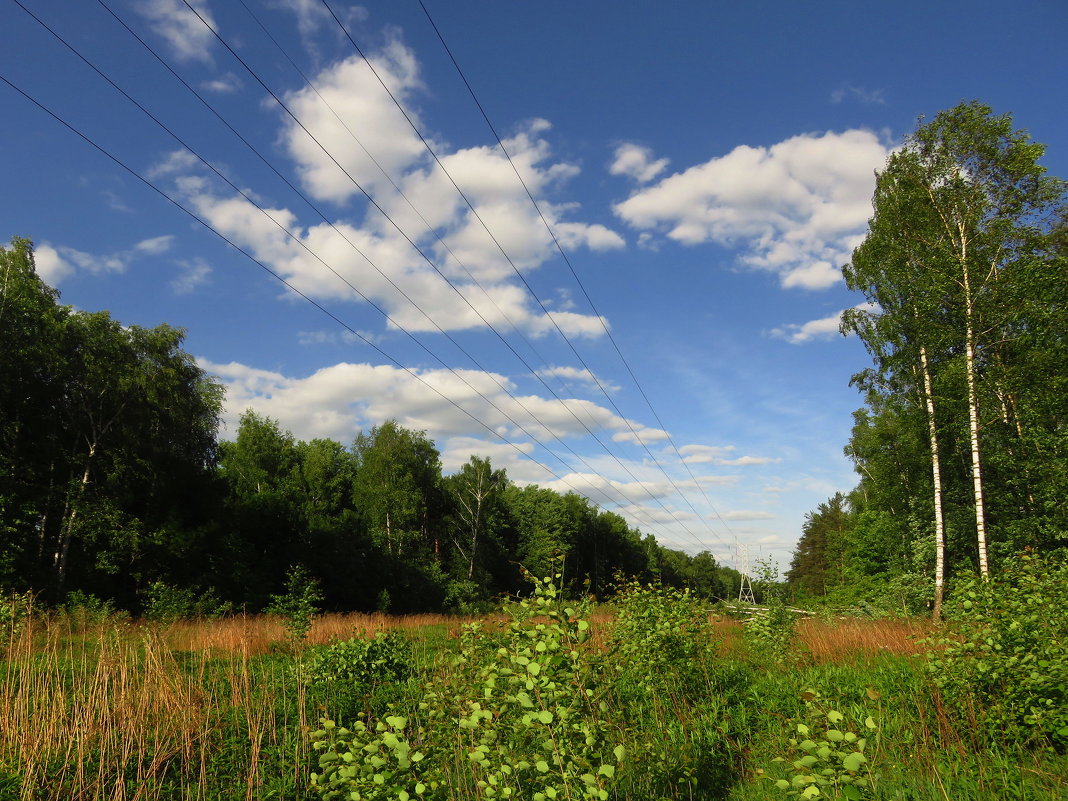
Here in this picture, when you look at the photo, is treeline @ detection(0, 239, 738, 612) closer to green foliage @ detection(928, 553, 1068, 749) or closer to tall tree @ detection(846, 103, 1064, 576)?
green foliage @ detection(928, 553, 1068, 749)

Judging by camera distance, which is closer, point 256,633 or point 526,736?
point 526,736

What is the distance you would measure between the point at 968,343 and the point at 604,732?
55.3 ft

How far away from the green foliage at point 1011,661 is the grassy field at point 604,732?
22cm

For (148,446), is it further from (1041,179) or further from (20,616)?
(1041,179)


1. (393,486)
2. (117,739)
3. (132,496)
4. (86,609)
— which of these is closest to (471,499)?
(393,486)

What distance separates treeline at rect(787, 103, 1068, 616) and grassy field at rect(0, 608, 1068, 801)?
8.80m

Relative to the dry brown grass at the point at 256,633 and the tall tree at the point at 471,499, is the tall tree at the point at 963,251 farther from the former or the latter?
the tall tree at the point at 471,499

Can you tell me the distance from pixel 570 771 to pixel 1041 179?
20.0 m

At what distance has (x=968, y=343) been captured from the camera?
609 inches

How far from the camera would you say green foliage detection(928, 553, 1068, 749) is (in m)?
5.27

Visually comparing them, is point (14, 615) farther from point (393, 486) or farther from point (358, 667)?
point (393, 486)

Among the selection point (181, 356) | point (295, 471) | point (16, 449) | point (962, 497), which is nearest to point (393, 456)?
point (295, 471)

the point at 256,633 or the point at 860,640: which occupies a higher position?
the point at 860,640

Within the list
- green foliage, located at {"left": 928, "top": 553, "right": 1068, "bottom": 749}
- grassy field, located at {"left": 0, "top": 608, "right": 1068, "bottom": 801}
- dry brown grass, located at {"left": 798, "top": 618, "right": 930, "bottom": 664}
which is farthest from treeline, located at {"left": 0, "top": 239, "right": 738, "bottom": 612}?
green foliage, located at {"left": 928, "top": 553, "right": 1068, "bottom": 749}
